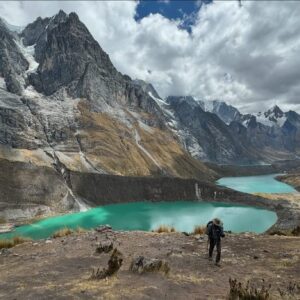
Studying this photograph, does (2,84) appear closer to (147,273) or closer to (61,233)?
(61,233)

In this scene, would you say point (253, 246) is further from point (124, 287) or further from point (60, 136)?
point (60, 136)

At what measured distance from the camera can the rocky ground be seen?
549 inches

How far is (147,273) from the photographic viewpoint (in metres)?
16.2

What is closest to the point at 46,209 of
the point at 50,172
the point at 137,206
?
the point at 50,172

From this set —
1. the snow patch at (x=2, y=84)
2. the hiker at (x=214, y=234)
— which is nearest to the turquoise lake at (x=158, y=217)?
the hiker at (x=214, y=234)

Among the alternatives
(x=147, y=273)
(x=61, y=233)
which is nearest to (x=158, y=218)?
(x=61, y=233)

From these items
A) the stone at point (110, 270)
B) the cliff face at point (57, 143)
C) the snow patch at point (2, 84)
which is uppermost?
the snow patch at point (2, 84)

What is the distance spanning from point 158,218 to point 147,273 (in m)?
93.7

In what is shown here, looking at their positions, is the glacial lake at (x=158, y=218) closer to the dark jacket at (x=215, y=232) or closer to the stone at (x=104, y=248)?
the stone at (x=104, y=248)

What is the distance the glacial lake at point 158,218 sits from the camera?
9150cm

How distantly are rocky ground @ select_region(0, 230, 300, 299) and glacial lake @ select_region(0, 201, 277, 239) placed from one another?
5968 cm

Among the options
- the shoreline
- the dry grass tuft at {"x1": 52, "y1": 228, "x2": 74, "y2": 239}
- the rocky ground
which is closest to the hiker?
the rocky ground

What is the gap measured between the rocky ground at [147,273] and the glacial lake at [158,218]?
59681 millimetres

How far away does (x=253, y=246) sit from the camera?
70.3 ft
